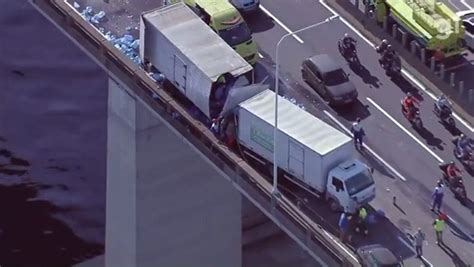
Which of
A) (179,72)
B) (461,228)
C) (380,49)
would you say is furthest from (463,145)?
(179,72)

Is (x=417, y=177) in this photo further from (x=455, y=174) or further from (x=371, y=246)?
(x=371, y=246)

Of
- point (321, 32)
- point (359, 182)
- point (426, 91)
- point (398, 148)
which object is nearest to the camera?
point (359, 182)

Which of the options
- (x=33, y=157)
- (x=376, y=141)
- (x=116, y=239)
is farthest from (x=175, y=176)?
(x=33, y=157)

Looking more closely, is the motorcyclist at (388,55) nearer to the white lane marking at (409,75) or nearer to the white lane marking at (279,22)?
the white lane marking at (409,75)

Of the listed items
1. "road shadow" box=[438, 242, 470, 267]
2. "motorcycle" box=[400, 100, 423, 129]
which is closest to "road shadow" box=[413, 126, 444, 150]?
"motorcycle" box=[400, 100, 423, 129]

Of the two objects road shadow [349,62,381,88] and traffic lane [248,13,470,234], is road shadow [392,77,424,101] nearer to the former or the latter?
road shadow [349,62,381,88]

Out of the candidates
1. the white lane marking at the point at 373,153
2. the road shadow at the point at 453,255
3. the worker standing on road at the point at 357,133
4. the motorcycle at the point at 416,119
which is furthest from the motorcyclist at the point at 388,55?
the road shadow at the point at 453,255

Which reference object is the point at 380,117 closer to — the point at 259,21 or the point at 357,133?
the point at 357,133

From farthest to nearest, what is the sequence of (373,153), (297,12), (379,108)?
1. (297,12)
2. (379,108)
3. (373,153)
